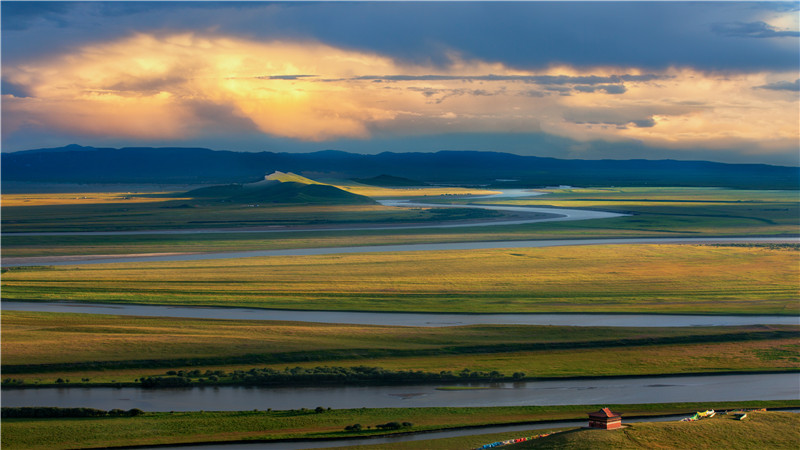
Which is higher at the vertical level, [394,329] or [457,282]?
[457,282]

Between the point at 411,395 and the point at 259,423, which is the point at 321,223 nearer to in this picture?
the point at 411,395

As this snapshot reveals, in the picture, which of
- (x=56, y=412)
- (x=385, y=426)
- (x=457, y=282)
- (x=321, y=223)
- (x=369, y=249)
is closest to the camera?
(x=385, y=426)

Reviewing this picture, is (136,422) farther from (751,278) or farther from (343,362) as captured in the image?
(751,278)

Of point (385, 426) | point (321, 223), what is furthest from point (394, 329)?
point (321, 223)

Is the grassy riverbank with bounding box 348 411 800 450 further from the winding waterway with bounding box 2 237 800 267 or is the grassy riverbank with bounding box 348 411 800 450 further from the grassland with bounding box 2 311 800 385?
the winding waterway with bounding box 2 237 800 267

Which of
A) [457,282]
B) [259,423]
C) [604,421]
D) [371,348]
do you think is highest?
[457,282]

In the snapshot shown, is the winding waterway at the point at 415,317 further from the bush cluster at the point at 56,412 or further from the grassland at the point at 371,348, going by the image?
the bush cluster at the point at 56,412

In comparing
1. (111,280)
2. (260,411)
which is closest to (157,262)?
(111,280)
